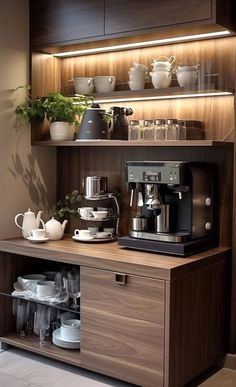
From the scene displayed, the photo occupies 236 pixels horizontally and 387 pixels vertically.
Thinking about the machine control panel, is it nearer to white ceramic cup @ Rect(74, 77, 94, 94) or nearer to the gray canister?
the gray canister

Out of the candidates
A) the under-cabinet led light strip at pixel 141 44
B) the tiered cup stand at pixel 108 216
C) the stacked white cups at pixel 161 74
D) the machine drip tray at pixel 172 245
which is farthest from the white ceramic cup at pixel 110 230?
the under-cabinet led light strip at pixel 141 44

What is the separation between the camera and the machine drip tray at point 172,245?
2.93 m

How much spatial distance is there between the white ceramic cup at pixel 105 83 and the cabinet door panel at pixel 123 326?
45.4 inches

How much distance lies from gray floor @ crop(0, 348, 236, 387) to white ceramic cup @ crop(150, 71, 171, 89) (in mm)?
1650

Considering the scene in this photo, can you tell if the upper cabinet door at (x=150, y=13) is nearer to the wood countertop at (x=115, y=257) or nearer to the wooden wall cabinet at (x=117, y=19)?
the wooden wall cabinet at (x=117, y=19)

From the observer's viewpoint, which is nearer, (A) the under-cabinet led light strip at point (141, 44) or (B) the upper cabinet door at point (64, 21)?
(A) the under-cabinet led light strip at point (141, 44)

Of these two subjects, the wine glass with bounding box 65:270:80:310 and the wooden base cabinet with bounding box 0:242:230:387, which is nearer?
the wooden base cabinet with bounding box 0:242:230:387

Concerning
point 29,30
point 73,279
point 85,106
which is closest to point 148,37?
point 85,106

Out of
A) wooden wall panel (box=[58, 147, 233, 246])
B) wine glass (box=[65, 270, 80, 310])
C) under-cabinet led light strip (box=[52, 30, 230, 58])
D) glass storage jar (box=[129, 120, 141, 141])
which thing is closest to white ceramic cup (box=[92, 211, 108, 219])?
wooden wall panel (box=[58, 147, 233, 246])

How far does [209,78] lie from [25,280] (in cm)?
163

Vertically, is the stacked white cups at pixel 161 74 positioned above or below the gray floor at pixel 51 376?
above

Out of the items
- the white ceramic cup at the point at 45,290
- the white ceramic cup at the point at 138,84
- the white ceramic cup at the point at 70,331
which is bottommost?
the white ceramic cup at the point at 70,331

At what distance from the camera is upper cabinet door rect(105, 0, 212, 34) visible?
9.51 feet

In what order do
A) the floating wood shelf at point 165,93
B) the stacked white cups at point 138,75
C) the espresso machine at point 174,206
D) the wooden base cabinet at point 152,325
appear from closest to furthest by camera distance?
the wooden base cabinet at point 152,325
the espresso machine at point 174,206
the floating wood shelf at point 165,93
the stacked white cups at point 138,75
